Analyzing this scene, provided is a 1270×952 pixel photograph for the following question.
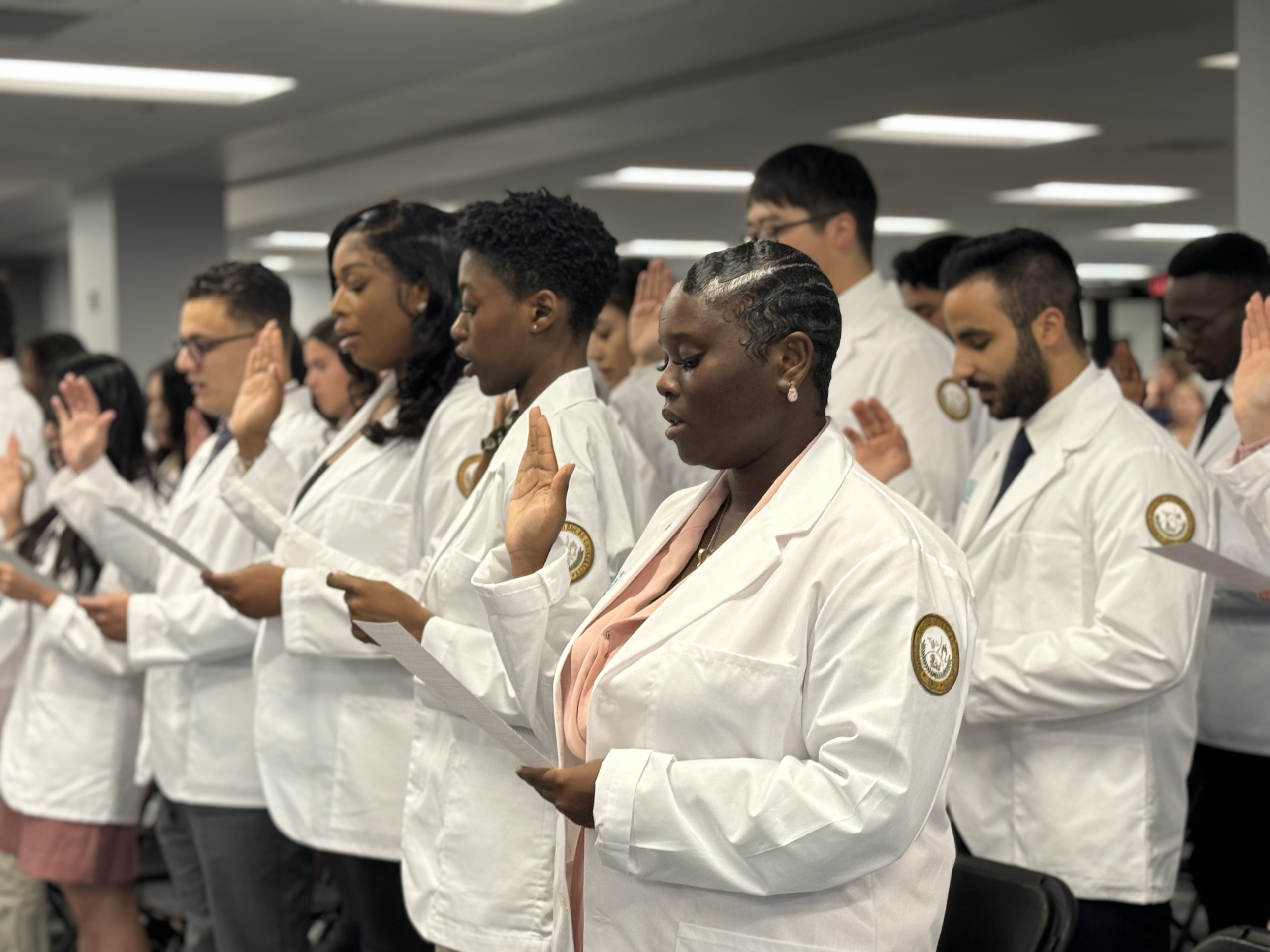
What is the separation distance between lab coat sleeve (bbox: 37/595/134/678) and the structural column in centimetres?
826

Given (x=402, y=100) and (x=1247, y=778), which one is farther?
(x=402, y=100)

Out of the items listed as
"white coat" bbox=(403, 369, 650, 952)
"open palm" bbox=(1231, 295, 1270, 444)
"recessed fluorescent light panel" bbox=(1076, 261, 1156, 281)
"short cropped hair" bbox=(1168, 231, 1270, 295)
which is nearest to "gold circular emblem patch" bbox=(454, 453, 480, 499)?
"white coat" bbox=(403, 369, 650, 952)

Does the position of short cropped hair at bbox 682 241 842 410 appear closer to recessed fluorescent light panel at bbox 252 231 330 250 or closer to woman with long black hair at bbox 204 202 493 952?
woman with long black hair at bbox 204 202 493 952

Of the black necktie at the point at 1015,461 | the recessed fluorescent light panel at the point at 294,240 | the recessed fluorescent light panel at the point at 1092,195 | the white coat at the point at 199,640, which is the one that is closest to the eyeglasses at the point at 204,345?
the white coat at the point at 199,640

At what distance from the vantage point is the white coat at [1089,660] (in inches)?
99.3

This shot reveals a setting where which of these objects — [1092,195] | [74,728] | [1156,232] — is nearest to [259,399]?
[74,728]

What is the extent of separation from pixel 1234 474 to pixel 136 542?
97.5 inches

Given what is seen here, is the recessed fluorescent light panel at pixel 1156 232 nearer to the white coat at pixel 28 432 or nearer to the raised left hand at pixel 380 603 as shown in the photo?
the white coat at pixel 28 432

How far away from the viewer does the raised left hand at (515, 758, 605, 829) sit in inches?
67.1

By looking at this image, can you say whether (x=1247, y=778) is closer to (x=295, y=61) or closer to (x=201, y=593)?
(x=201, y=593)

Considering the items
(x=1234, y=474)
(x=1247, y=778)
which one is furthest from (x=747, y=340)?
(x=1247, y=778)

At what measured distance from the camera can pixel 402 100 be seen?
8.68 metres

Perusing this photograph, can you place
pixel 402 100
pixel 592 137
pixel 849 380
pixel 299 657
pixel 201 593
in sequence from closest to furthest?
pixel 299 657 → pixel 201 593 → pixel 849 380 → pixel 402 100 → pixel 592 137

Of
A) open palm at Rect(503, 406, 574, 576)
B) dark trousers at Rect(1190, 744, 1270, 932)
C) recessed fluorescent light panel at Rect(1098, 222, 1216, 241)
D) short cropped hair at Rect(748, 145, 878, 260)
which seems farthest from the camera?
recessed fluorescent light panel at Rect(1098, 222, 1216, 241)
